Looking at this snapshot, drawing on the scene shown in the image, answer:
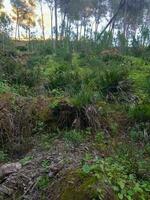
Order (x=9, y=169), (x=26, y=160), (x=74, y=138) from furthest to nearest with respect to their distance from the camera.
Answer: (x=74, y=138), (x=26, y=160), (x=9, y=169)

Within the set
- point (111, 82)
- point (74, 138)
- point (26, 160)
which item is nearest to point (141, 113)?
point (74, 138)

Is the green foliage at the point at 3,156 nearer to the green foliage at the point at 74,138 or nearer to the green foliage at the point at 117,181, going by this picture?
the green foliage at the point at 74,138

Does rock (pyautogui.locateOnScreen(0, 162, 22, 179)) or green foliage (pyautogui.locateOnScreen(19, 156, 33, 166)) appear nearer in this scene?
rock (pyautogui.locateOnScreen(0, 162, 22, 179))

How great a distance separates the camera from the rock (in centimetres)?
396

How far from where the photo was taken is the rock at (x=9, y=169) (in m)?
3.96

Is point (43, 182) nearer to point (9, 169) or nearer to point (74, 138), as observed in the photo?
point (9, 169)

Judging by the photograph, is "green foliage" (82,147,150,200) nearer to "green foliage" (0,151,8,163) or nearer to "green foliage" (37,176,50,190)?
"green foliage" (37,176,50,190)

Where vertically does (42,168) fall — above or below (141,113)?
below

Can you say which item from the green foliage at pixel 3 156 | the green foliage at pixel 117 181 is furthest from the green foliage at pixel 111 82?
the green foliage at pixel 117 181

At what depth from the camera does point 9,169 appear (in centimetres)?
402

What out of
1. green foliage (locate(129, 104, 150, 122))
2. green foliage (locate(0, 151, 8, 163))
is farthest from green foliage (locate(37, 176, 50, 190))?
green foliage (locate(129, 104, 150, 122))

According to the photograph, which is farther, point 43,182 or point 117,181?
point 43,182

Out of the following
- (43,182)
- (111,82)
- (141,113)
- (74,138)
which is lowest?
(43,182)

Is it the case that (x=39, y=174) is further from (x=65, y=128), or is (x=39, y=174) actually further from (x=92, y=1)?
(x=92, y=1)
